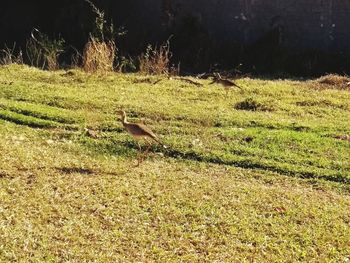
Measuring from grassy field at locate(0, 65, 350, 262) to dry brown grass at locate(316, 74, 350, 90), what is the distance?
133 centimetres

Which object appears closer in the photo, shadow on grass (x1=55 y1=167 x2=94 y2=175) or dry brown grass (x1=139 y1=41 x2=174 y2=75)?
shadow on grass (x1=55 y1=167 x2=94 y2=175)

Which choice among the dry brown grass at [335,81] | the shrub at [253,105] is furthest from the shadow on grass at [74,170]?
the dry brown grass at [335,81]

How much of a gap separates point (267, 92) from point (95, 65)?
122 inches

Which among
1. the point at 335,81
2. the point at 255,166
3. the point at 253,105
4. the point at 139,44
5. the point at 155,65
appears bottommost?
the point at 255,166

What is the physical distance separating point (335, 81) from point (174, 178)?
611 cm

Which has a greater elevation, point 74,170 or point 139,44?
point 139,44

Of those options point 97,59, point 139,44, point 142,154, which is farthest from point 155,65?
point 142,154

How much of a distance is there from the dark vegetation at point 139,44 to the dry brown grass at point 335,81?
973 millimetres

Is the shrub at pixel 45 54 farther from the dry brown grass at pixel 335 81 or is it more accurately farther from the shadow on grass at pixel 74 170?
the shadow on grass at pixel 74 170

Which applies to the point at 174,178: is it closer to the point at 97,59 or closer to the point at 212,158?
the point at 212,158

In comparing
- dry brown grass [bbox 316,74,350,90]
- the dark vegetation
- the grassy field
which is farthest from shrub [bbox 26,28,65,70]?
dry brown grass [bbox 316,74,350,90]

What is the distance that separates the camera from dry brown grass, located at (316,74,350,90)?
10.7m

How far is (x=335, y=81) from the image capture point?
1091cm

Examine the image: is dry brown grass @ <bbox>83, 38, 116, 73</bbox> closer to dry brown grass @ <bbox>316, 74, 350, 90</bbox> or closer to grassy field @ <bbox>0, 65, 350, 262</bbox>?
grassy field @ <bbox>0, 65, 350, 262</bbox>
